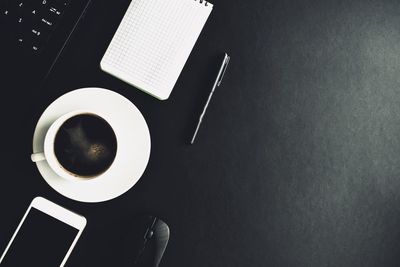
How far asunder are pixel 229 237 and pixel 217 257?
0.04 meters

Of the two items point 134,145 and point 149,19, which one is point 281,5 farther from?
point 134,145

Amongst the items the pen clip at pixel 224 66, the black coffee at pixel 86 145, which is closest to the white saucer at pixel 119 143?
the black coffee at pixel 86 145

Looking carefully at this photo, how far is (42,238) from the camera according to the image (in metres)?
0.53

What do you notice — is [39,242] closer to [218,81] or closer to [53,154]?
[53,154]

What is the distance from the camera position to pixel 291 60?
62 cm

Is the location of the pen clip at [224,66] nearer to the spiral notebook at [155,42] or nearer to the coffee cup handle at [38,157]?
the spiral notebook at [155,42]

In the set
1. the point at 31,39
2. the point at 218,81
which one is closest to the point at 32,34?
the point at 31,39

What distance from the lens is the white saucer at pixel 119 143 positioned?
1.80 ft

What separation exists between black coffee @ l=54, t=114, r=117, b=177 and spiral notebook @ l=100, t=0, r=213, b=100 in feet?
0.28

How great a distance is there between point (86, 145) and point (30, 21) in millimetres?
191

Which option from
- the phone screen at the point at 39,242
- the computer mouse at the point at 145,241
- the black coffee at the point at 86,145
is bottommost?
the phone screen at the point at 39,242

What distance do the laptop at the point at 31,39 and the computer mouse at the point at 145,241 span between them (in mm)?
249

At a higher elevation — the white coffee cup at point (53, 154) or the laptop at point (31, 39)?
the laptop at point (31, 39)

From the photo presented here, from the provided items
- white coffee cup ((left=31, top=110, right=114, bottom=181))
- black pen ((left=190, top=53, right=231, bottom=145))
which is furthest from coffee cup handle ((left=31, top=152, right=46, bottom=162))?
black pen ((left=190, top=53, right=231, bottom=145))
